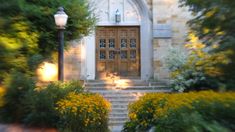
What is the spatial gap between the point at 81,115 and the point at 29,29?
326 cm

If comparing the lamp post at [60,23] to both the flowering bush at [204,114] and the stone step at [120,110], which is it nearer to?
the stone step at [120,110]

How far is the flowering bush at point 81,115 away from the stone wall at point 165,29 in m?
9.54

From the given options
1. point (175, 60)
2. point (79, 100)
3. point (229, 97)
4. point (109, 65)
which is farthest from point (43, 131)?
point (109, 65)

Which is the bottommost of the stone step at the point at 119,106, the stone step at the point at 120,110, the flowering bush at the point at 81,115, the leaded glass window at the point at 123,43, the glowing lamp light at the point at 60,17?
the stone step at the point at 120,110

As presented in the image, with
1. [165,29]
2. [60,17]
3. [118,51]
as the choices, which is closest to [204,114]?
[60,17]

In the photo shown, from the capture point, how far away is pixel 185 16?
21.1m

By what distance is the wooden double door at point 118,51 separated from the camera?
2170 centimetres

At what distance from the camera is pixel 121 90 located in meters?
19.1

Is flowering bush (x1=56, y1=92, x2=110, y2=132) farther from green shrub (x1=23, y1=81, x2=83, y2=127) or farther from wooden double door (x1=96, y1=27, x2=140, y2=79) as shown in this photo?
wooden double door (x1=96, y1=27, x2=140, y2=79)

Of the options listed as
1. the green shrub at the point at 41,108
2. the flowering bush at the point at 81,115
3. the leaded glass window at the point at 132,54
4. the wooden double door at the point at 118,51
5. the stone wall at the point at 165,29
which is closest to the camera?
the flowering bush at the point at 81,115

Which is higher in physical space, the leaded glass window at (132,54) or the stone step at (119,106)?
the leaded glass window at (132,54)

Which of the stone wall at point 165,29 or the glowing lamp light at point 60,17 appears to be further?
the stone wall at point 165,29

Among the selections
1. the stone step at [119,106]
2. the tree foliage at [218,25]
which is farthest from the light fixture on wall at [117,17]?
the tree foliage at [218,25]

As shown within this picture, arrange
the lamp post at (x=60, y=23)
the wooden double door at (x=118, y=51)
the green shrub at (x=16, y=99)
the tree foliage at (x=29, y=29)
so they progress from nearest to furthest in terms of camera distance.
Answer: the tree foliage at (x=29, y=29), the green shrub at (x=16, y=99), the lamp post at (x=60, y=23), the wooden double door at (x=118, y=51)
